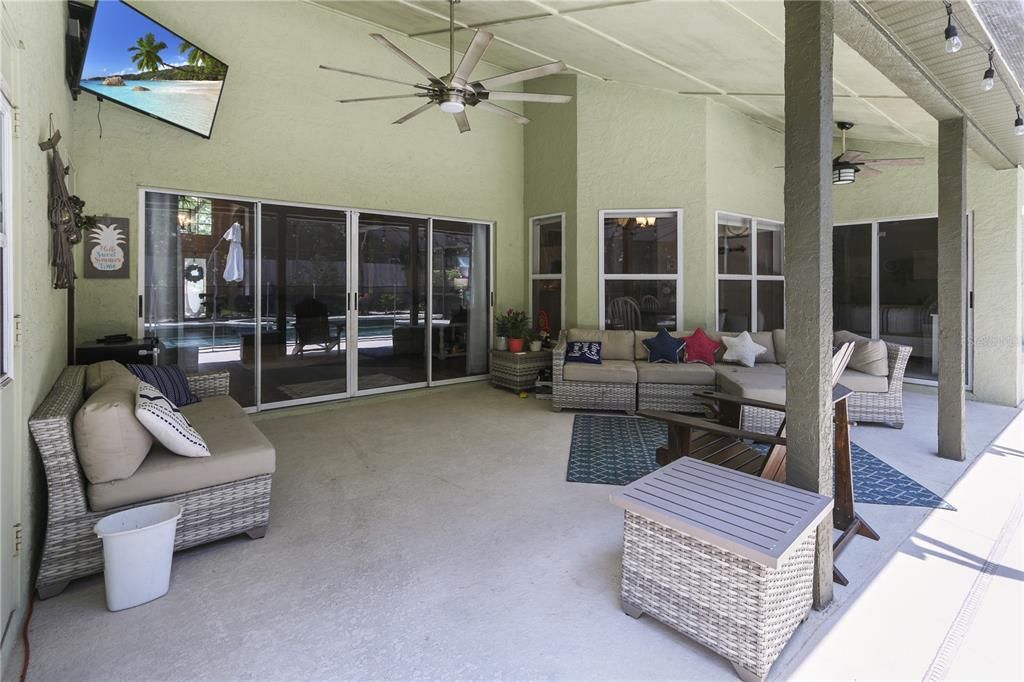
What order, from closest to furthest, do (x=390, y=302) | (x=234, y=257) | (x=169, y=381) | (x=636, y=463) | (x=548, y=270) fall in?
(x=169, y=381) < (x=636, y=463) < (x=234, y=257) < (x=390, y=302) < (x=548, y=270)

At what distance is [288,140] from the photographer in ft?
18.1

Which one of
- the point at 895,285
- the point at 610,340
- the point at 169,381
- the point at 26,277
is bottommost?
the point at 169,381

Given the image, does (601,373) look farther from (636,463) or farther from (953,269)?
(953,269)

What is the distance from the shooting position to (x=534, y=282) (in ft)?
24.9

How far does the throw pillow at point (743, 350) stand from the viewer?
5.95 meters

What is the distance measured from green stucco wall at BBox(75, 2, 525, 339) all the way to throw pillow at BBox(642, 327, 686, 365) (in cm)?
299

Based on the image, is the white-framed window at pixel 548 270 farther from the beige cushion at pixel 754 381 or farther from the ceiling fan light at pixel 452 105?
the ceiling fan light at pixel 452 105

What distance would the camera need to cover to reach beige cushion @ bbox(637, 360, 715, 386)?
18.4ft

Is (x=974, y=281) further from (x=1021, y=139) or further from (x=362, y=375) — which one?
(x=362, y=375)

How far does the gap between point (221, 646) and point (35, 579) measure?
1101mm

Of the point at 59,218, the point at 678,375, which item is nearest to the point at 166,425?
the point at 59,218

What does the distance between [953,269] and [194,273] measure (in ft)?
21.8

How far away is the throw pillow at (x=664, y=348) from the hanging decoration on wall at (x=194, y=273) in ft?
16.2

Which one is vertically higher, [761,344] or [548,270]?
[548,270]
